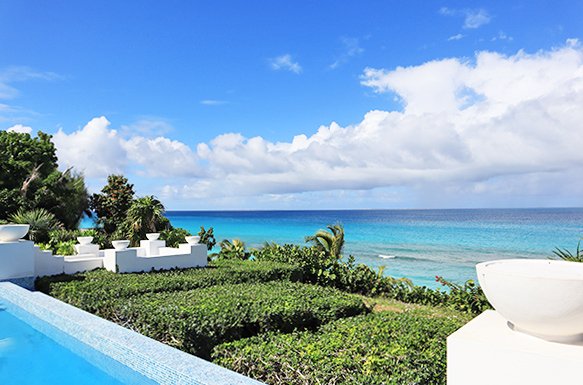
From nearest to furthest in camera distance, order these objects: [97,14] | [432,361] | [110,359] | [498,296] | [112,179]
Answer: [498,296] < [432,361] < [110,359] < [97,14] < [112,179]

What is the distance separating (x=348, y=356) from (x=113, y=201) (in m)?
21.2

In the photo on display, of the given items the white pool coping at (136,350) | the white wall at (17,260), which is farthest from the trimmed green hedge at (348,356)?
the white wall at (17,260)

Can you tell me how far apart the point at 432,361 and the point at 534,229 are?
60825 mm

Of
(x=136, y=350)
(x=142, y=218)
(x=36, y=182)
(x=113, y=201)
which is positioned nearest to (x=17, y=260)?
(x=136, y=350)

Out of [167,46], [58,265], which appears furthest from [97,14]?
[58,265]

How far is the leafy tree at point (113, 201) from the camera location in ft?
73.6

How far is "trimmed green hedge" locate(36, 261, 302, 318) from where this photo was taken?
6914 millimetres

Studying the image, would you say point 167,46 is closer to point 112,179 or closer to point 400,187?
point 112,179

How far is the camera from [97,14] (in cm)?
1324

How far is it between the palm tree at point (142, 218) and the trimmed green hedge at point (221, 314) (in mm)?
11370

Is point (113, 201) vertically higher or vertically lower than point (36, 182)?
lower

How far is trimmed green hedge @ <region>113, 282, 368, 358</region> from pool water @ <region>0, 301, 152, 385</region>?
27.1 inches

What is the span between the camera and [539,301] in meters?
1.50

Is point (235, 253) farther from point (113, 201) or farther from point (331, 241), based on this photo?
point (113, 201)
